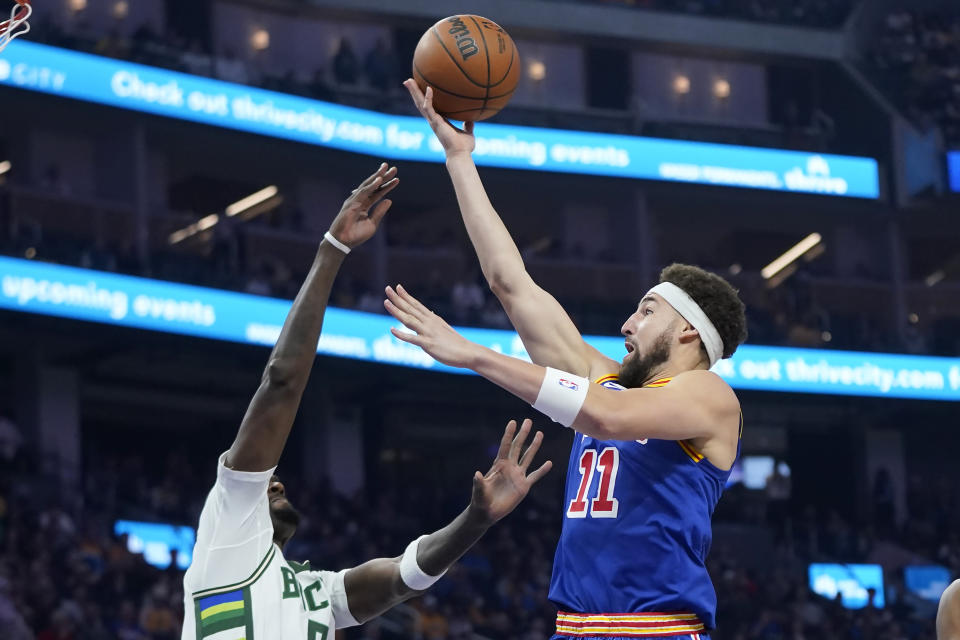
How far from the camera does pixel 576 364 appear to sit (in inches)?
172

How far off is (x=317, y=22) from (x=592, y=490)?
22522 millimetres

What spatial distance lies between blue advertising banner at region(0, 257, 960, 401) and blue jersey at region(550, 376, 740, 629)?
14801 mm

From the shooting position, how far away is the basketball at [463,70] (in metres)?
4.95

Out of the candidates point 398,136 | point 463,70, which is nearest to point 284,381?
point 463,70

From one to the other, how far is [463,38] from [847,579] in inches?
731

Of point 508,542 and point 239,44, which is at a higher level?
point 239,44

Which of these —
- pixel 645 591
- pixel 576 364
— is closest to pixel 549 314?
pixel 576 364

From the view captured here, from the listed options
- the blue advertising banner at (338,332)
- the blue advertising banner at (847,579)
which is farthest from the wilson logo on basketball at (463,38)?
the blue advertising banner at (847,579)

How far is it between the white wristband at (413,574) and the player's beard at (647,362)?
949 mm

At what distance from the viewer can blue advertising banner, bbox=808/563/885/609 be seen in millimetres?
21516

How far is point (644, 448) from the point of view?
3924 millimetres

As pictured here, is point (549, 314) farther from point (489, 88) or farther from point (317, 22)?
point (317, 22)

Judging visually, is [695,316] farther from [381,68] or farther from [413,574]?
[381,68]

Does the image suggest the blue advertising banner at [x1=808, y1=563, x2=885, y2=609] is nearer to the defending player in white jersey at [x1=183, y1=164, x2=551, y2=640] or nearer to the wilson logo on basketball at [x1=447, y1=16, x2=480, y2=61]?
the wilson logo on basketball at [x1=447, y1=16, x2=480, y2=61]
